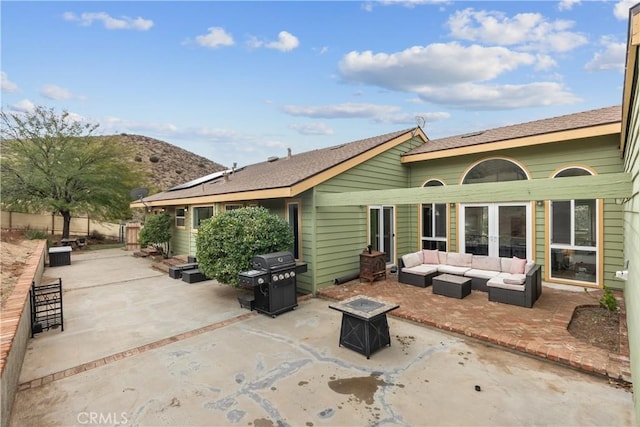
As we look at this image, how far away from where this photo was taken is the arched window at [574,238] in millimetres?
6312

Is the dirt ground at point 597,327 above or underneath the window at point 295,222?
underneath

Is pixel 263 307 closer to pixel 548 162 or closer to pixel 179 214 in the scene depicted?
pixel 548 162

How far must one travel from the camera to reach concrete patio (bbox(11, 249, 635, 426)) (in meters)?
2.75

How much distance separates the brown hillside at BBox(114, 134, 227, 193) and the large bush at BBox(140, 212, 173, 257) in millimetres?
30803

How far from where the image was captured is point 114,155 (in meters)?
17.5

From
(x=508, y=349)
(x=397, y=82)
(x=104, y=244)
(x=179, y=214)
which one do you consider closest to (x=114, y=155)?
(x=104, y=244)

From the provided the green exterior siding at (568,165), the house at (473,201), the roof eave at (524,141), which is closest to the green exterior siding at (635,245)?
the house at (473,201)

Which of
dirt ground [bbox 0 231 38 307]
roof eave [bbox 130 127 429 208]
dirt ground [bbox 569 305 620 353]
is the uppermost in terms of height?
roof eave [bbox 130 127 429 208]

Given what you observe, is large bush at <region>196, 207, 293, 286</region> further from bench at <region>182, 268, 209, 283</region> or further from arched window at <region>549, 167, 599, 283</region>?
arched window at <region>549, 167, 599, 283</region>

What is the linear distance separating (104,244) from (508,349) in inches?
814

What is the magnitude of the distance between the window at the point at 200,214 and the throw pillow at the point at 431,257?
7448 millimetres

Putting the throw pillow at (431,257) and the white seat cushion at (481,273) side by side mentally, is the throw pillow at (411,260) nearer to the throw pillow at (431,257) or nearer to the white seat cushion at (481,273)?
the throw pillow at (431,257)

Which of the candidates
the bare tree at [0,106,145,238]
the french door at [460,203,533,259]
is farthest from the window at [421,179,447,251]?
the bare tree at [0,106,145,238]

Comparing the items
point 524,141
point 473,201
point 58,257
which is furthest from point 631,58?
point 58,257
